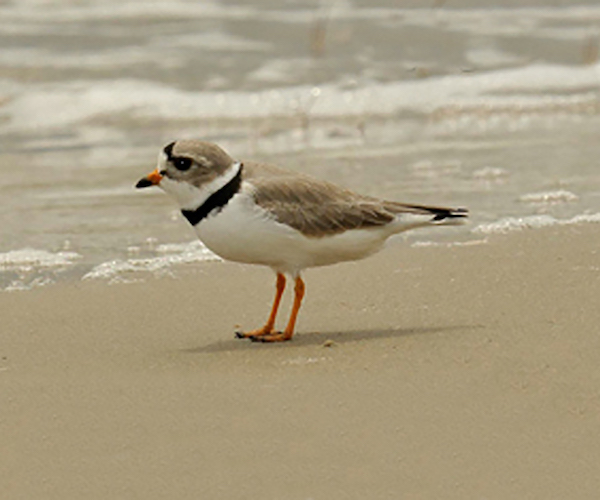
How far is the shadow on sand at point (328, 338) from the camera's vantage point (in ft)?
18.2

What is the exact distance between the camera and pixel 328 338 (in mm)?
5680

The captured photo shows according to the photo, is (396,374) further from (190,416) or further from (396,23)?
(396,23)

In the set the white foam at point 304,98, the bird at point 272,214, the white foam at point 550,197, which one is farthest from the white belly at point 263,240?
the white foam at point 304,98

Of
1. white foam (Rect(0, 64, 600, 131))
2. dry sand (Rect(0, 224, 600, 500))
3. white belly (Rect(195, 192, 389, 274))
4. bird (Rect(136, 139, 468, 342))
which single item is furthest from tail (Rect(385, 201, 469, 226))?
white foam (Rect(0, 64, 600, 131))

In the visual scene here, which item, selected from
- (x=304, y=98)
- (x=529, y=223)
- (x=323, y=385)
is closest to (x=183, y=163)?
(x=323, y=385)

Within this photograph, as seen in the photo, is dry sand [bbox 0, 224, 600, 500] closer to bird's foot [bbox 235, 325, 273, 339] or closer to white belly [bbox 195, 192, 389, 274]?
bird's foot [bbox 235, 325, 273, 339]

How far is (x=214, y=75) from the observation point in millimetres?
14977

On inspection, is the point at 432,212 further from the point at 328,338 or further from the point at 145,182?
the point at 145,182

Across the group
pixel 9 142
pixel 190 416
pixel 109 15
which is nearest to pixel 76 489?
pixel 190 416

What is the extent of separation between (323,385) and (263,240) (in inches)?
37.4

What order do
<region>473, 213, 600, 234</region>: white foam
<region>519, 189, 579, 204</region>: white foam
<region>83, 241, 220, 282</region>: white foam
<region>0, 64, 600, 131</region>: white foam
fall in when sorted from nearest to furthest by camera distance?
<region>83, 241, 220, 282</region>: white foam < <region>473, 213, 600, 234</region>: white foam < <region>519, 189, 579, 204</region>: white foam < <region>0, 64, 600, 131</region>: white foam

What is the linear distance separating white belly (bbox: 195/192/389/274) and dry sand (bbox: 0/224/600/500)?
0.37 metres

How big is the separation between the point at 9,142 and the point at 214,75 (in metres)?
3.81

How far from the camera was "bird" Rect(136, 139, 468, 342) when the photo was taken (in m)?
5.53
